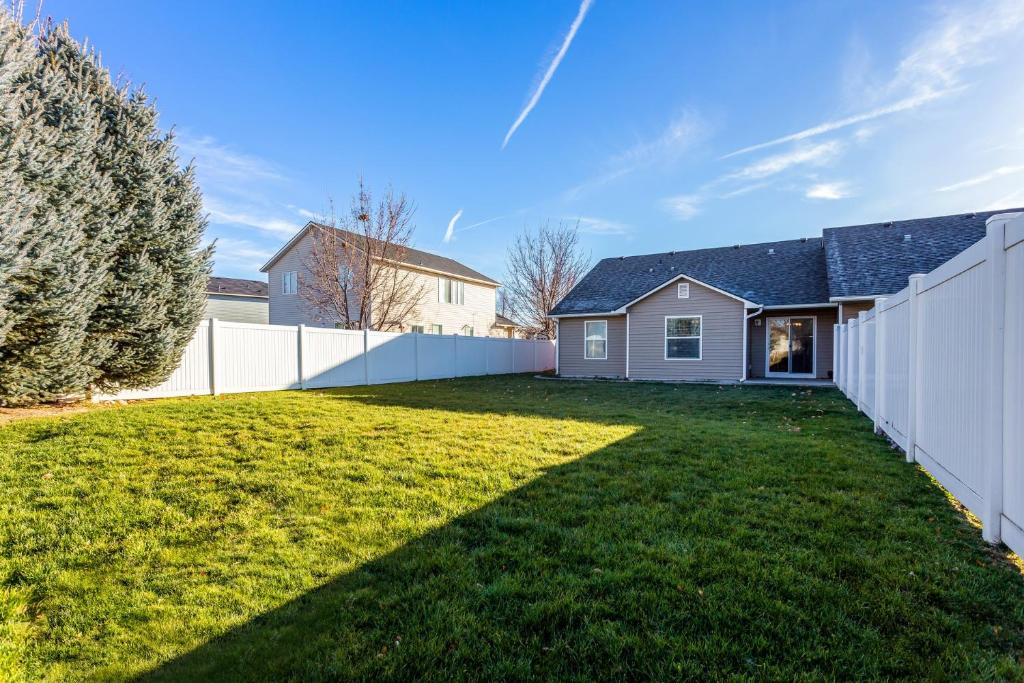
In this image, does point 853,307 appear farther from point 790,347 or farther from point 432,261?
point 432,261

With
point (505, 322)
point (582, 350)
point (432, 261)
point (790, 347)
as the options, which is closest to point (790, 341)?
point (790, 347)

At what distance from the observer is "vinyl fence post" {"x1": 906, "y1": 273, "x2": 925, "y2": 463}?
4.10 metres

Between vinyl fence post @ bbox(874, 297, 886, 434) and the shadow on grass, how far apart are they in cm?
218

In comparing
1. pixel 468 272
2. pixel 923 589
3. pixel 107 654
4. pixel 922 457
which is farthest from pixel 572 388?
pixel 468 272

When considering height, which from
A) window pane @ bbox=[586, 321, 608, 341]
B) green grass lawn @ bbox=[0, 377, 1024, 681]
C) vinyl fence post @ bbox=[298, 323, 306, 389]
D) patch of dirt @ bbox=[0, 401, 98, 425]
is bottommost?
green grass lawn @ bbox=[0, 377, 1024, 681]

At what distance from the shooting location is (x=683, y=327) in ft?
50.3

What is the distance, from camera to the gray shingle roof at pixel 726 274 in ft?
50.9

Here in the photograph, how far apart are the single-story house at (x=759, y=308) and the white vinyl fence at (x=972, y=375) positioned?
10.1 metres

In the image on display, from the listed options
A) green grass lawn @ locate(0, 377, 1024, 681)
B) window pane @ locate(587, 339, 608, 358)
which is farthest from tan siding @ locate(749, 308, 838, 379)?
green grass lawn @ locate(0, 377, 1024, 681)

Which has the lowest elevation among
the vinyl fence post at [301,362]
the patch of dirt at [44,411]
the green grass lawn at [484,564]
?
the green grass lawn at [484,564]

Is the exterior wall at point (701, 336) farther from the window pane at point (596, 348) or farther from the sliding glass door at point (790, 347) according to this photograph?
the sliding glass door at point (790, 347)

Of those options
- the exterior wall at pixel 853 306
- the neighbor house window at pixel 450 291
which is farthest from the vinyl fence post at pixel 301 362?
the exterior wall at pixel 853 306

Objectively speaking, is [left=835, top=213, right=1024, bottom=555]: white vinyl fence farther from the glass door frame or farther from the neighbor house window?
the neighbor house window

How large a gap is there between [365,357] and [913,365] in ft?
41.1
